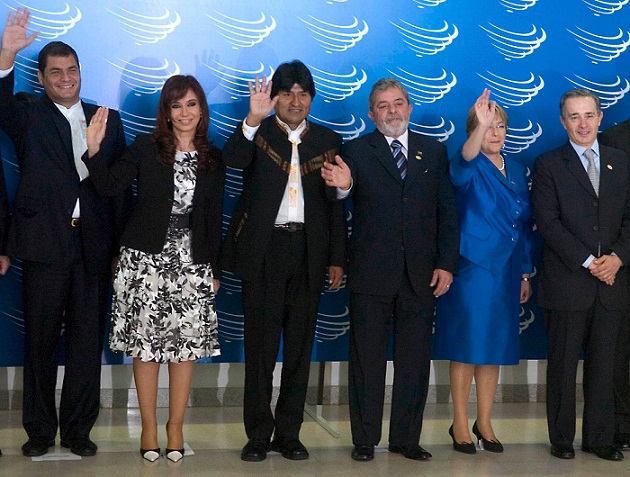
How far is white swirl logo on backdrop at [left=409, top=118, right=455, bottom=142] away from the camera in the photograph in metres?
5.64

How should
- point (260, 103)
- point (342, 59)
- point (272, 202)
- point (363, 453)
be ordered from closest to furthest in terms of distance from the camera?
point (260, 103) → point (272, 202) → point (363, 453) → point (342, 59)

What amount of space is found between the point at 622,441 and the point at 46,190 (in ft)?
10.4

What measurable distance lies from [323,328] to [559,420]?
1414mm

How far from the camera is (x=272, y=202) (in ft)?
15.7

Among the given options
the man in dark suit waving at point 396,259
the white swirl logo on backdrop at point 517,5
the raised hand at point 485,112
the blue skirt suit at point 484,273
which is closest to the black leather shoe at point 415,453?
the man in dark suit waving at point 396,259

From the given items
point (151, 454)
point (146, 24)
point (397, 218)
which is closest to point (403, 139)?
point (397, 218)

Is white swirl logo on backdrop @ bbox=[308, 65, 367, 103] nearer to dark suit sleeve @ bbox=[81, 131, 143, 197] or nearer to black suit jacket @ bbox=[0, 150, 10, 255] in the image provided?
dark suit sleeve @ bbox=[81, 131, 143, 197]

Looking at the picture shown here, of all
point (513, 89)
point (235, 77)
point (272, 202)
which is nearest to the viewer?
point (272, 202)

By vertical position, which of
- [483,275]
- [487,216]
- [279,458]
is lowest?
[279,458]

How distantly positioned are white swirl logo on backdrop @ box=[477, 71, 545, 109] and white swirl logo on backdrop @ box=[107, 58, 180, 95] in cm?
181

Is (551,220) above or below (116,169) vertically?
below

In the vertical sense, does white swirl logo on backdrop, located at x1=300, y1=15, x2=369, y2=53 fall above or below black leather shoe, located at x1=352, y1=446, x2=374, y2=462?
above

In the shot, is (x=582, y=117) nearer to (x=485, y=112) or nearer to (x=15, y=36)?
(x=485, y=112)

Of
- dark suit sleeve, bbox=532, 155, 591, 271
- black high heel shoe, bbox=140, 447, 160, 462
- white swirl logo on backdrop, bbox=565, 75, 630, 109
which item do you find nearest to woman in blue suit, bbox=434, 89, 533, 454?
dark suit sleeve, bbox=532, 155, 591, 271
